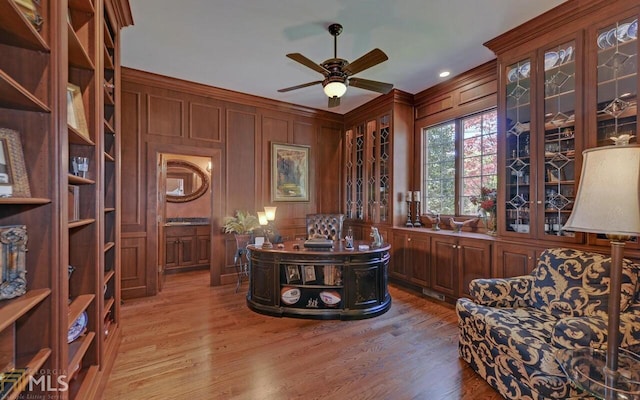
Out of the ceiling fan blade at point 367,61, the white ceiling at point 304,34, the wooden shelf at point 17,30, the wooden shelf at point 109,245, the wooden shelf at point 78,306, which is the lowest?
the wooden shelf at point 78,306

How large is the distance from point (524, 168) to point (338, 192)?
3.41 metres

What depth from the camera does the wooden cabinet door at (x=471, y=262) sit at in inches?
127

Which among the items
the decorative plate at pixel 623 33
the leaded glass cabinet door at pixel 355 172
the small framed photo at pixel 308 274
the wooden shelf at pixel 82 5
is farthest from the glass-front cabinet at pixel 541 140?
the wooden shelf at pixel 82 5

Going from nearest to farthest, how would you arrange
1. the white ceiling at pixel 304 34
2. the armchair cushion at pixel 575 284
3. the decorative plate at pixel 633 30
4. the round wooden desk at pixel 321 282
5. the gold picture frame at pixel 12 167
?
the gold picture frame at pixel 12 167
the armchair cushion at pixel 575 284
the decorative plate at pixel 633 30
the white ceiling at pixel 304 34
the round wooden desk at pixel 321 282

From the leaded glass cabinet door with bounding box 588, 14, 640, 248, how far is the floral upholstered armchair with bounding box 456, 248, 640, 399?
0.47 meters

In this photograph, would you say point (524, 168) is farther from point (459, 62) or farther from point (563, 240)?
point (459, 62)

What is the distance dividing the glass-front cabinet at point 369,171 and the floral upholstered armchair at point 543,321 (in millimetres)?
2434

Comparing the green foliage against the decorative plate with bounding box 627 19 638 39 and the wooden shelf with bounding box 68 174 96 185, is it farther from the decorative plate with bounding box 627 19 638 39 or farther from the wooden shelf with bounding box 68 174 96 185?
the decorative plate with bounding box 627 19 638 39

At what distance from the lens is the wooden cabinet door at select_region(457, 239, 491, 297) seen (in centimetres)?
323

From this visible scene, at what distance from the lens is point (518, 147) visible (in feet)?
9.79

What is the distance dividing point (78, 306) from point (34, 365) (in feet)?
1.85

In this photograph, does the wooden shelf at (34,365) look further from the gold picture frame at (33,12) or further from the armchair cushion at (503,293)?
the armchair cushion at (503,293)

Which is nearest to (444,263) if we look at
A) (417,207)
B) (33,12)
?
(417,207)

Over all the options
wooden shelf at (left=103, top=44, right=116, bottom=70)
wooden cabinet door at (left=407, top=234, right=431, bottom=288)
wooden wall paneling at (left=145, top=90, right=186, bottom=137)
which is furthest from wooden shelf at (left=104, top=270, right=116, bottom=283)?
wooden cabinet door at (left=407, top=234, right=431, bottom=288)
